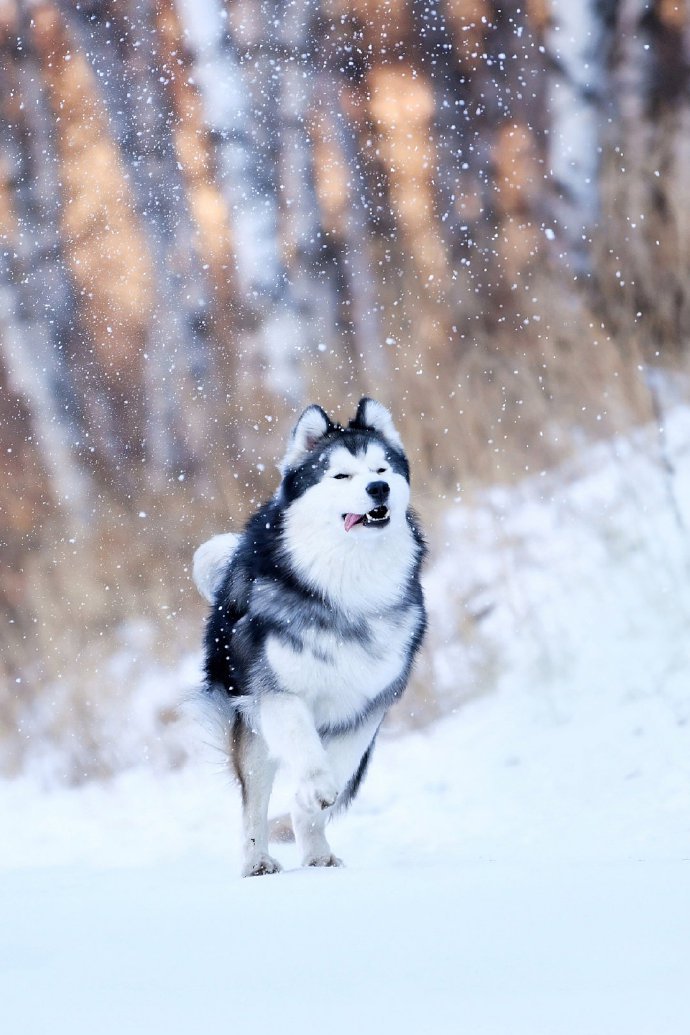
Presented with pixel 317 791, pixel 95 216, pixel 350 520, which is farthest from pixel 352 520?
pixel 95 216

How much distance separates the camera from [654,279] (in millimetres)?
6160

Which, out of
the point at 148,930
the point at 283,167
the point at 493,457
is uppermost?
the point at 283,167

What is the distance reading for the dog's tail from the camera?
3.70 meters

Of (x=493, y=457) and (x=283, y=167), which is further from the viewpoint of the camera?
(x=283, y=167)

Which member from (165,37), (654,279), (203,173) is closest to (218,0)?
(165,37)

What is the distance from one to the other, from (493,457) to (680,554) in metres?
1.16

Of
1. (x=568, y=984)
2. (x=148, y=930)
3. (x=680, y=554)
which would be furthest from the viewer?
(x=680, y=554)

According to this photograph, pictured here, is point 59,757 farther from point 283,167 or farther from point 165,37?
point 165,37

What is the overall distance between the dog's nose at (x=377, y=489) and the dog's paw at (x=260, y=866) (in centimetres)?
110

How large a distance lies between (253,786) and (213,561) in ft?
2.61

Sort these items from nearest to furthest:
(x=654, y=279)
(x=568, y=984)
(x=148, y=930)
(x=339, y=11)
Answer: (x=568, y=984) < (x=148, y=930) < (x=654, y=279) < (x=339, y=11)

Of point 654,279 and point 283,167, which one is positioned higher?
point 283,167

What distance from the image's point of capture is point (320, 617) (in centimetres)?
313

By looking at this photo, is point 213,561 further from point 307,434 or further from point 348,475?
point 348,475
